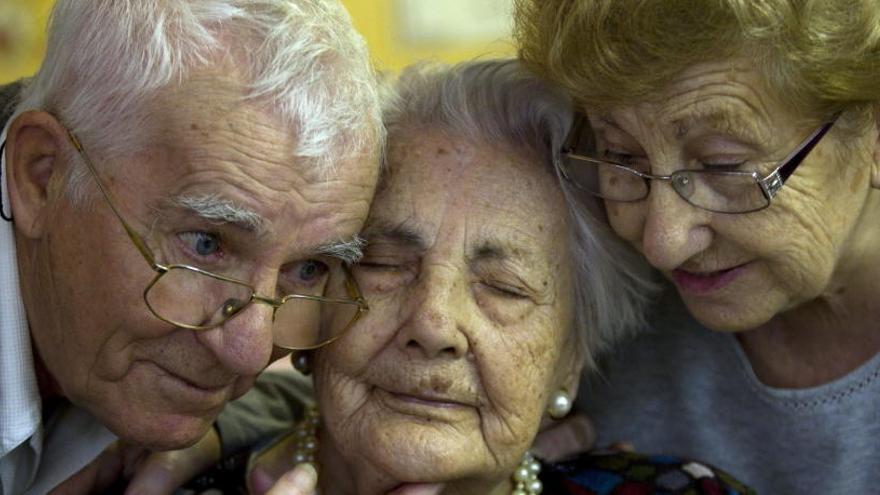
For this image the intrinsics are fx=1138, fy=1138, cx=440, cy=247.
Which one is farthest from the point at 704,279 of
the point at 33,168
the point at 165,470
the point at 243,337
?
the point at 33,168

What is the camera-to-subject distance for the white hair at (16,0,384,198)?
1901 millimetres

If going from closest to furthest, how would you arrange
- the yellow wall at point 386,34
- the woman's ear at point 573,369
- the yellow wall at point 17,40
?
the woman's ear at point 573,369 < the yellow wall at point 17,40 < the yellow wall at point 386,34

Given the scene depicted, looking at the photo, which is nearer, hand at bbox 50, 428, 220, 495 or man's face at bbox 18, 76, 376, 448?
man's face at bbox 18, 76, 376, 448

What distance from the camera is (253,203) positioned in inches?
75.8

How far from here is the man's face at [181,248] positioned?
6.24 ft

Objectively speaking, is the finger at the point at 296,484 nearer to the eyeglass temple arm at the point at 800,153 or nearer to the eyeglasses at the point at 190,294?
the eyeglasses at the point at 190,294

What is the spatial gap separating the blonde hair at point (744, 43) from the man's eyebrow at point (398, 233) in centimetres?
46

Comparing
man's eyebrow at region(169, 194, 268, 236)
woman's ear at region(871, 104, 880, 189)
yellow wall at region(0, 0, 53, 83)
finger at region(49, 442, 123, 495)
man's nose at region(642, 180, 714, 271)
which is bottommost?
yellow wall at region(0, 0, 53, 83)

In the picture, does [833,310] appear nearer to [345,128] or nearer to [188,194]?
[345,128]

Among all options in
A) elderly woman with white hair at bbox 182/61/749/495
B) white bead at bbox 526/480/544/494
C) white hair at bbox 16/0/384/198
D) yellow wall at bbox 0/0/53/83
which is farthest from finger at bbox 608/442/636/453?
yellow wall at bbox 0/0/53/83

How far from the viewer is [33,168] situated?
202cm

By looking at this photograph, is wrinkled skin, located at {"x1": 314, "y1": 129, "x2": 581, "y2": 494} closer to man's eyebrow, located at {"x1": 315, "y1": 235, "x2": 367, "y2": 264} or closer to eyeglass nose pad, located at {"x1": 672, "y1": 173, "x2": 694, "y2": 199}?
man's eyebrow, located at {"x1": 315, "y1": 235, "x2": 367, "y2": 264}

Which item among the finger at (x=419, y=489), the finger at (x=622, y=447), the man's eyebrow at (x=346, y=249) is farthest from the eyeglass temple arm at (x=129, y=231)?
the finger at (x=622, y=447)

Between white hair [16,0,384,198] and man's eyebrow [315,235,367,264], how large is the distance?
0.57 ft
